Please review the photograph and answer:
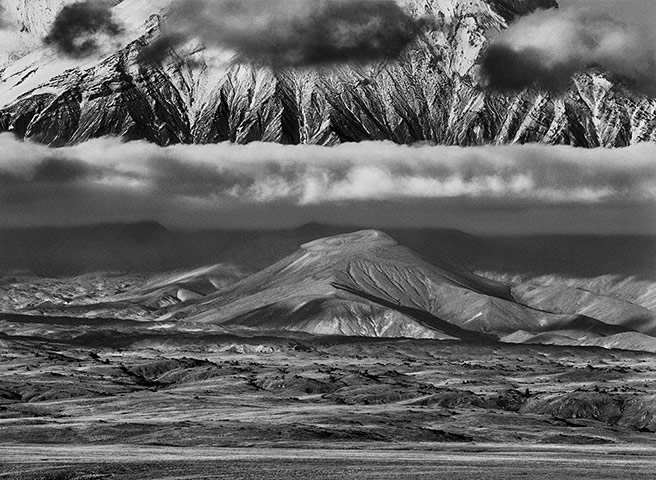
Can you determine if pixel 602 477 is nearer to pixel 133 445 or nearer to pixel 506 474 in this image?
pixel 506 474

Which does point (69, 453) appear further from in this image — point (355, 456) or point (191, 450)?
point (355, 456)

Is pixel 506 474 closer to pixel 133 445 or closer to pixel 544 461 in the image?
pixel 544 461

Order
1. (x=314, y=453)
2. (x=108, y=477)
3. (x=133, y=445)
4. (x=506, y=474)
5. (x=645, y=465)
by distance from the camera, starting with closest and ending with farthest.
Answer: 1. (x=108, y=477)
2. (x=506, y=474)
3. (x=645, y=465)
4. (x=314, y=453)
5. (x=133, y=445)

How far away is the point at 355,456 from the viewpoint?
17638 centimetres

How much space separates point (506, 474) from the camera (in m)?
152

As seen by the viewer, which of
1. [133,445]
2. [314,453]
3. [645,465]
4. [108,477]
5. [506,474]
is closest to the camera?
[108,477]

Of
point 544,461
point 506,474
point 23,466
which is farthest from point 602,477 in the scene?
point 23,466

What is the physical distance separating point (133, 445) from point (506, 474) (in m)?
62.6

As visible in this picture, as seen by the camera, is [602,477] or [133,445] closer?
[602,477]

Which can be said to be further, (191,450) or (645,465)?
(191,450)

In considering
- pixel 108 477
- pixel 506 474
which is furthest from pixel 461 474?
pixel 108 477

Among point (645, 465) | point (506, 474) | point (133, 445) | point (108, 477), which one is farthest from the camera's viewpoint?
point (133, 445)

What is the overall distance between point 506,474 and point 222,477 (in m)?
29.4

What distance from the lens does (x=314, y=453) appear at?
595 ft
